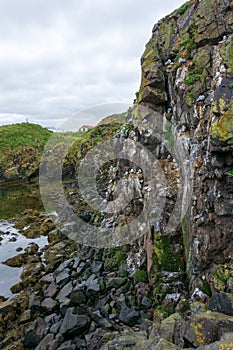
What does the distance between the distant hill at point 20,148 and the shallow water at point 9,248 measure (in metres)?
30.7

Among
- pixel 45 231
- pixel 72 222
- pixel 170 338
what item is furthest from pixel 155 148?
pixel 45 231

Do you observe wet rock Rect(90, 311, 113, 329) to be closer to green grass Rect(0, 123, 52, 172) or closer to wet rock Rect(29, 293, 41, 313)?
wet rock Rect(29, 293, 41, 313)

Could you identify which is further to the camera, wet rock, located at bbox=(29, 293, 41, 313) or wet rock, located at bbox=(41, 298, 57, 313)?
wet rock, located at bbox=(29, 293, 41, 313)

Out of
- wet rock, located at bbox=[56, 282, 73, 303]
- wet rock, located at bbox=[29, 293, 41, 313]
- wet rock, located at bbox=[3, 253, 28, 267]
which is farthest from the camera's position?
wet rock, located at bbox=[3, 253, 28, 267]

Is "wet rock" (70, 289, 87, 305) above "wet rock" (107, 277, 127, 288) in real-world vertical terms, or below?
below

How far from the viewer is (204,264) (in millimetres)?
9945

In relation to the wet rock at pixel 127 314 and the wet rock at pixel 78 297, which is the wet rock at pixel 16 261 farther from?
the wet rock at pixel 127 314

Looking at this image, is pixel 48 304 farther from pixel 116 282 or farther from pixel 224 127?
pixel 224 127

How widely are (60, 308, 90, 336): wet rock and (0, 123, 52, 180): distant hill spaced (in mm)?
49640

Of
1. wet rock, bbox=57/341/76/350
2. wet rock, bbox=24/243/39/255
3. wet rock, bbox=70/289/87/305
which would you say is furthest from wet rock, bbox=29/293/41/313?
wet rock, bbox=24/243/39/255

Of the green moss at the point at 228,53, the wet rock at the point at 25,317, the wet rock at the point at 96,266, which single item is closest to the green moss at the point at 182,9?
the green moss at the point at 228,53

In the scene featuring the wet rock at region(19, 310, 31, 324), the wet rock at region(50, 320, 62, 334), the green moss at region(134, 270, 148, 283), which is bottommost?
the wet rock at region(19, 310, 31, 324)

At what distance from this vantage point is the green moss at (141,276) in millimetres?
12838

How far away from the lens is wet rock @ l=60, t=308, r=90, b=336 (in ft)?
36.5
